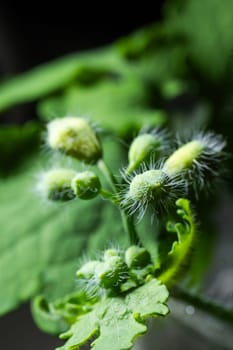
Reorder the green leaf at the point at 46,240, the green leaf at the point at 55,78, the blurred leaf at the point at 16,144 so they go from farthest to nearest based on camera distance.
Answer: the green leaf at the point at 55,78, the blurred leaf at the point at 16,144, the green leaf at the point at 46,240

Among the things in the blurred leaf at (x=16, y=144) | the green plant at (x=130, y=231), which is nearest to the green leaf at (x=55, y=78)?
the blurred leaf at (x=16, y=144)

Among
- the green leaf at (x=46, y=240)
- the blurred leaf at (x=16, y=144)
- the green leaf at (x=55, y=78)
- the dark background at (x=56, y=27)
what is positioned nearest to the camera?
the green leaf at (x=46, y=240)

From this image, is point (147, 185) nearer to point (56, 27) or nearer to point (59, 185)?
point (59, 185)

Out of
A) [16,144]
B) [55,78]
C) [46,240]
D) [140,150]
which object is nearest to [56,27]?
[55,78]

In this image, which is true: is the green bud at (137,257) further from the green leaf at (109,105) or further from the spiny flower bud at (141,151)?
the green leaf at (109,105)

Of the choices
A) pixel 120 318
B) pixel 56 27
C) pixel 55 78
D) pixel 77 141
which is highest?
pixel 56 27

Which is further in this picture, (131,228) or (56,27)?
(56,27)

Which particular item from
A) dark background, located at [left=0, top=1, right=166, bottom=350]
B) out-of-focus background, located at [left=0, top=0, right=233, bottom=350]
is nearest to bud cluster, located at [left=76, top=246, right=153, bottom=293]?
out-of-focus background, located at [left=0, top=0, right=233, bottom=350]
